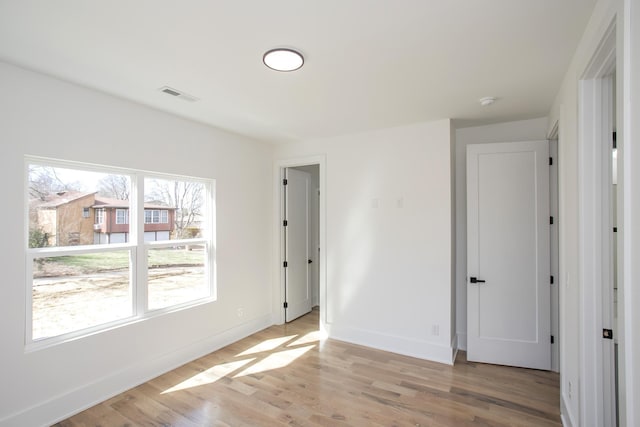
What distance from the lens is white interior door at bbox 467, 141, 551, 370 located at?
3.32 metres

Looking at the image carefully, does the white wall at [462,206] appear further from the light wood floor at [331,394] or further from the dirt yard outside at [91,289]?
the dirt yard outside at [91,289]

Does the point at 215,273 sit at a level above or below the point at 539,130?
below

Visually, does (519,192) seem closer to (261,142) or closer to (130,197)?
(261,142)

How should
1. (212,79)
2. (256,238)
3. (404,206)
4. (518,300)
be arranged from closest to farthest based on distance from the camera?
(212,79)
(518,300)
(404,206)
(256,238)

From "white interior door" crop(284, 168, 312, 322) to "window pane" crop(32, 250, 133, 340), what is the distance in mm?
2297

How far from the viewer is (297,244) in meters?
5.11

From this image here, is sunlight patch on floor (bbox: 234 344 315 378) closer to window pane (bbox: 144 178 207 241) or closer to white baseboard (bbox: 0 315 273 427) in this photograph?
white baseboard (bbox: 0 315 273 427)

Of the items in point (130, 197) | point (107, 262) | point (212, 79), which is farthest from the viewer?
point (130, 197)

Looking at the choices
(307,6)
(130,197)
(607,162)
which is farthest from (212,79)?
(607,162)

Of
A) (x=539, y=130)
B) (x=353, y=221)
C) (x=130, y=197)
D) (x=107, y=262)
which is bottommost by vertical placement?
(x=107, y=262)

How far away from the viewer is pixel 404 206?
374cm

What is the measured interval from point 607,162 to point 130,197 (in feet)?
12.3

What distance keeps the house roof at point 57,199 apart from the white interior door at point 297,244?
8.67 ft

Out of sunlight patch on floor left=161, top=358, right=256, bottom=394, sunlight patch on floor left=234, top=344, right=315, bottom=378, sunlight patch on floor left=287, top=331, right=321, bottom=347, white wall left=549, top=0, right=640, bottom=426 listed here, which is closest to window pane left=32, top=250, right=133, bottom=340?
sunlight patch on floor left=161, top=358, right=256, bottom=394
